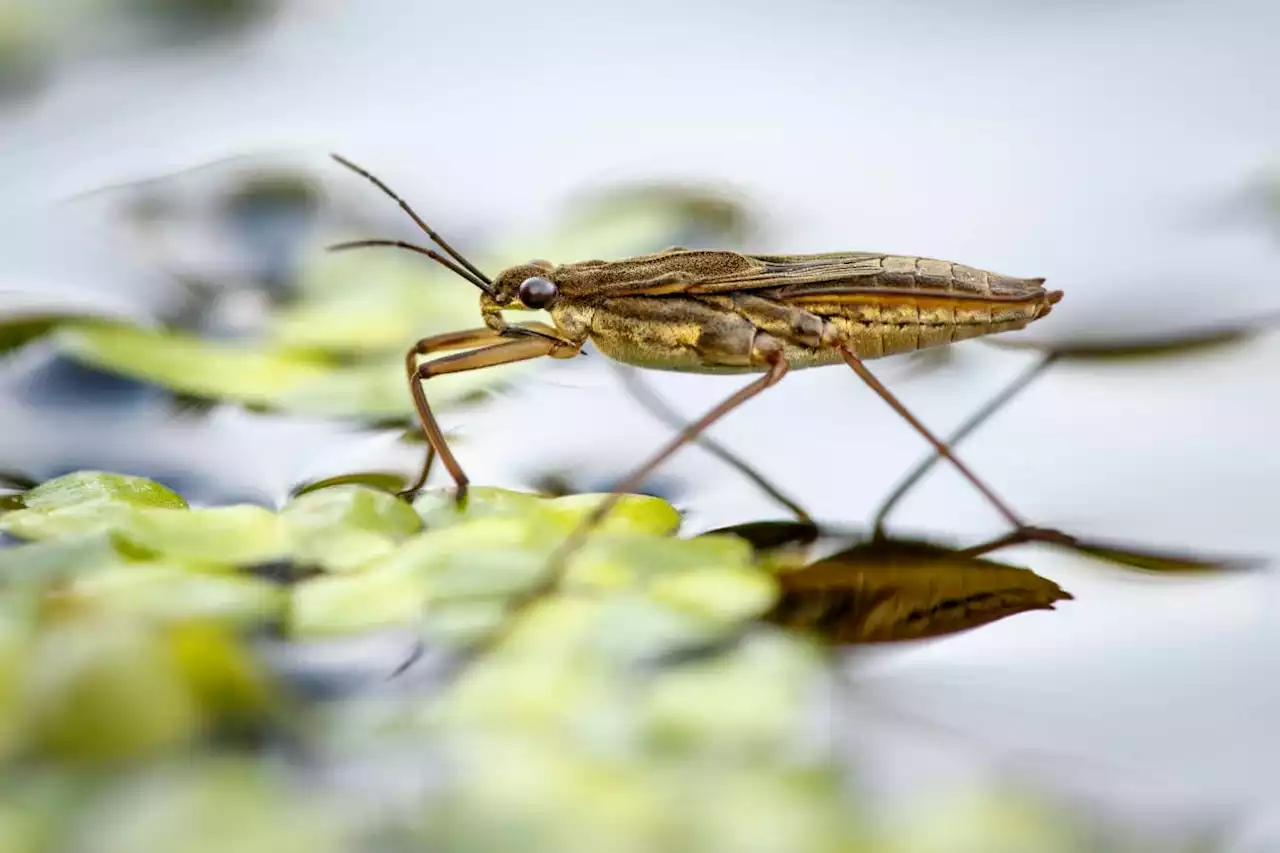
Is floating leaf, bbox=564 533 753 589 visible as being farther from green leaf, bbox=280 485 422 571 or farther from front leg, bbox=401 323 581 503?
front leg, bbox=401 323 581 503

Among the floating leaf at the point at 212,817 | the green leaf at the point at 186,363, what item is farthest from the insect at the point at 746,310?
the floating leaf at the point at 212,817

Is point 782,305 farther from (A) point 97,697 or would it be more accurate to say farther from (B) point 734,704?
(A) point 97,697

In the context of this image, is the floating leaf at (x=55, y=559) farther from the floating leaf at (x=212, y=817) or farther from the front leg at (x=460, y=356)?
the front leg at (x=460, y=356)

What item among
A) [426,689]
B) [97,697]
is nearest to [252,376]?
[426,689]

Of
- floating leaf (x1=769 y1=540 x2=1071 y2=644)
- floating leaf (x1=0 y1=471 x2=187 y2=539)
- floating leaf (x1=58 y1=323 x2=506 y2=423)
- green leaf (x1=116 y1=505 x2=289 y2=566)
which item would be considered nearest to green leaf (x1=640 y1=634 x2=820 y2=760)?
floating leaf (x1=769 y1=540 x2=1071 y2=644)

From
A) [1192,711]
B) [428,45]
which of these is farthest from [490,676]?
[428,45]
